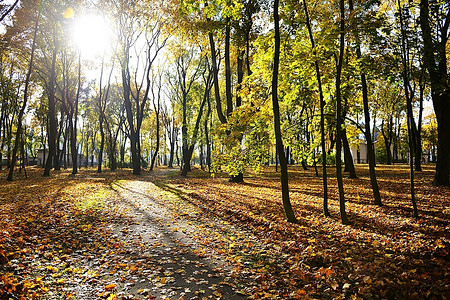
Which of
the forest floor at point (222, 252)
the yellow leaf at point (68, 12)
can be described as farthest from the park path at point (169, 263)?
the yellow leaf at point (68, 12)

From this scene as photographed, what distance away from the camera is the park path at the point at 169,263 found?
4.16m

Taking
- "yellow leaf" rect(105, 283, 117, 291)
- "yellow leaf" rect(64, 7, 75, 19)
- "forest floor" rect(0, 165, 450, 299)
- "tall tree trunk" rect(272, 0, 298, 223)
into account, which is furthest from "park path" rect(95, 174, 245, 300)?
"yellow leaf" rect(64, 7, 75, 19)

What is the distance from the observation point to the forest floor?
4086 mm

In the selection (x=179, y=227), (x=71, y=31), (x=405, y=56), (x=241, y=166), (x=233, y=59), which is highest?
(x=71, y=31)

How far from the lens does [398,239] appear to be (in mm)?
6027

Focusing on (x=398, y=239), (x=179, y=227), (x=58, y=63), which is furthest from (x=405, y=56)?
(x=58, y=63)

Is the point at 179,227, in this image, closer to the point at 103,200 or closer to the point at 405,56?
the point at 103,200

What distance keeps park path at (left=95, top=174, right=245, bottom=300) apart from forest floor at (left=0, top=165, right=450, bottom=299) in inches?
0.9

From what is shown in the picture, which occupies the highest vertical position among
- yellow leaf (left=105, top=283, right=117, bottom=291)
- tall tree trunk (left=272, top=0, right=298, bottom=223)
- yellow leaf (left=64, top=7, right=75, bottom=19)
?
yellow leaf (left=64, top=7, right=75, bottom=19)

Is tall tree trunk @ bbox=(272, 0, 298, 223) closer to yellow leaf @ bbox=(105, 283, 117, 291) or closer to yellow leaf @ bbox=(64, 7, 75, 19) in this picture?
yellow leaf @ bbox=(105, 283, 117, 291)

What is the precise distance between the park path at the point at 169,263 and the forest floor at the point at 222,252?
0.02 metres

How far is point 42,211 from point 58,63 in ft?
75.3

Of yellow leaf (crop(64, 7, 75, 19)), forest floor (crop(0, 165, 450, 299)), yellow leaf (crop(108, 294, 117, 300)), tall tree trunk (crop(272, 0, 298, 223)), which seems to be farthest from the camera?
yellow leaf (crop(64, 7, 75, 19))

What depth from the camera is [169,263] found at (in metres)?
5.27
